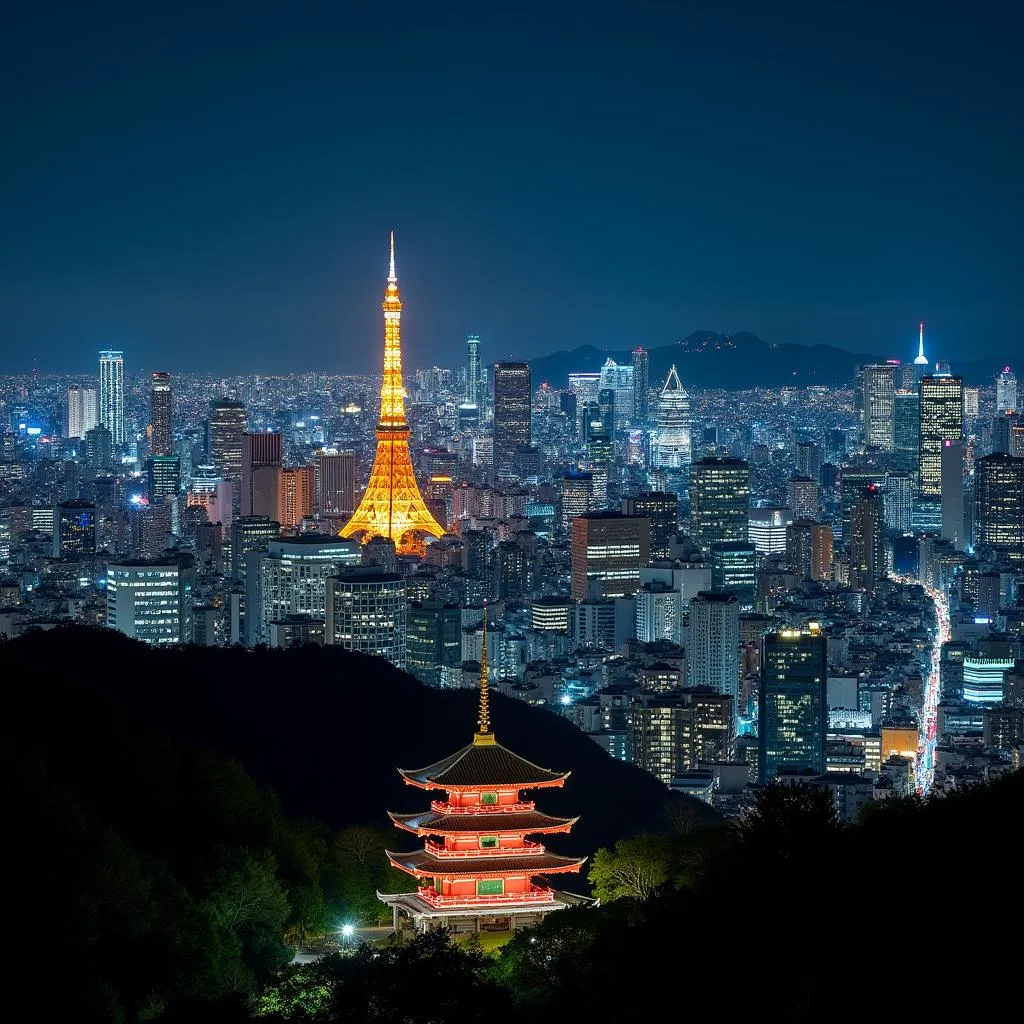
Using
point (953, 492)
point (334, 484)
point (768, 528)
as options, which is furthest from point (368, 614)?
point (953, 492)

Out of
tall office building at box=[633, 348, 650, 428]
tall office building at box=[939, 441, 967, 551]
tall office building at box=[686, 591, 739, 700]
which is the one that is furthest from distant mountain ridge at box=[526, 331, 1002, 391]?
tall office building at box=[686, 591, 739, 700]

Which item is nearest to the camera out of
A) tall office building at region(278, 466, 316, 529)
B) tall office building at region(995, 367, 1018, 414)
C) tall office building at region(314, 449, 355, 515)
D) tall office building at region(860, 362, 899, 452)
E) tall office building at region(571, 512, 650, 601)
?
tall office building at region(571, 512, 650, 601)

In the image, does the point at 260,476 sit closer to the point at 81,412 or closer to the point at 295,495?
the point at 295,495

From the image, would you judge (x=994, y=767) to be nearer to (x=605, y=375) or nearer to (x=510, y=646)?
(x=510, y=646)

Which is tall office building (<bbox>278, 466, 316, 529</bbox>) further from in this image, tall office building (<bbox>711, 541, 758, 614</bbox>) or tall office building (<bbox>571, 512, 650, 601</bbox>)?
tall office building (<bbox>711, 541, 758, 614</bbox>)

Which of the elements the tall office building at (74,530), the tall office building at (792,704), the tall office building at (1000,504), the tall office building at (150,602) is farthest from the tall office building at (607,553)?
the tall office building at (792,704)

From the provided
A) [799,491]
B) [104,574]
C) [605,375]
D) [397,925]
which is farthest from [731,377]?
[397,925]
